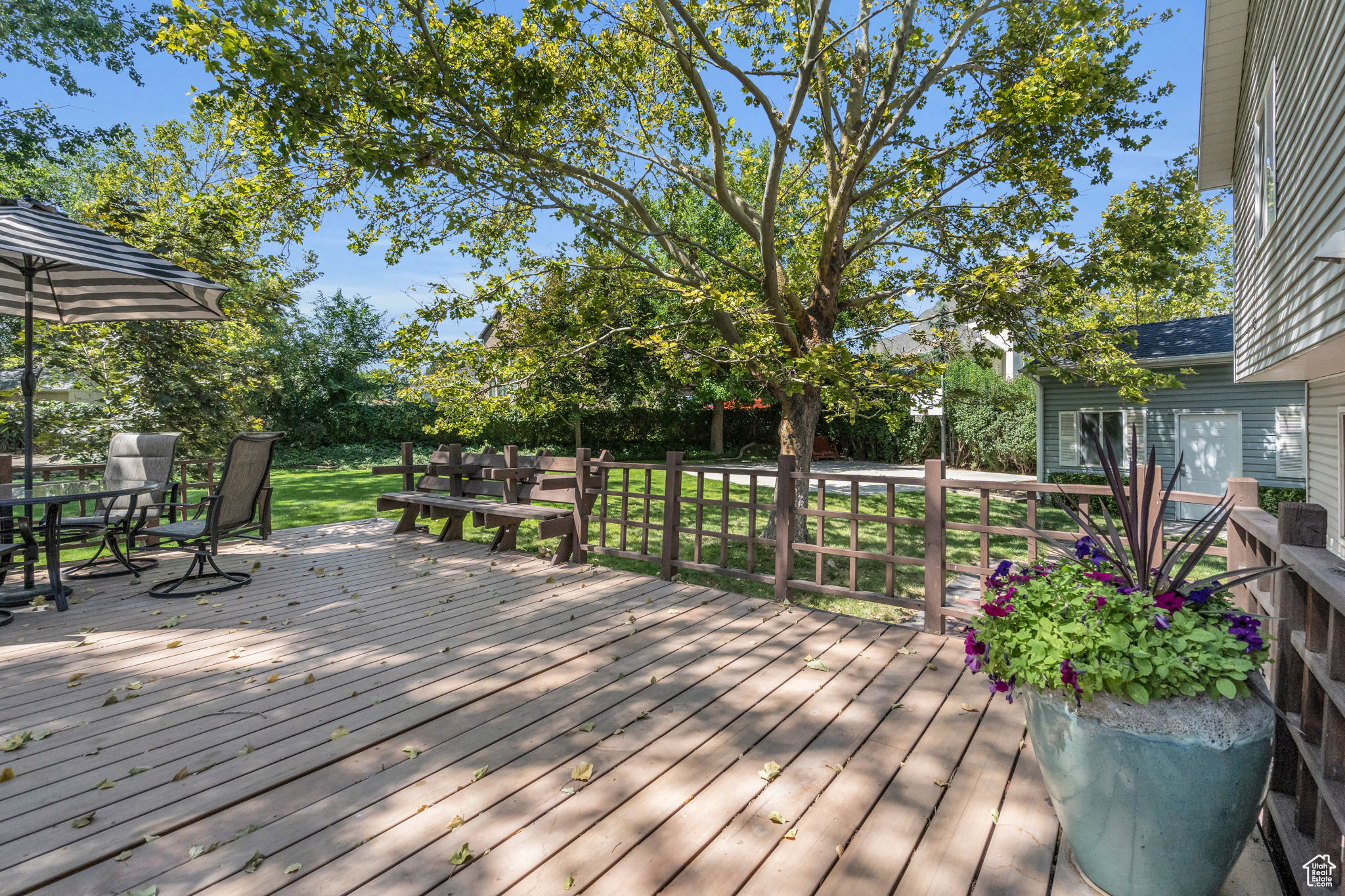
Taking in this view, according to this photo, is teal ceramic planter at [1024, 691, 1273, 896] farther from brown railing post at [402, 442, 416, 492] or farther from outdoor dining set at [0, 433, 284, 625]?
brown railing post at [402, 442, 416, 492]

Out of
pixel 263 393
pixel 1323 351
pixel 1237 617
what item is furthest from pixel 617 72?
pixel 263 393

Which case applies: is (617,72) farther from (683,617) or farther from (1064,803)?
(1064,803)

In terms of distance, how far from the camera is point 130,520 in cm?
476

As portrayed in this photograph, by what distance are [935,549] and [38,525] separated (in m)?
5.98

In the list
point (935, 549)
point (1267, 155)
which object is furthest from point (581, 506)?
point (1267, 155)

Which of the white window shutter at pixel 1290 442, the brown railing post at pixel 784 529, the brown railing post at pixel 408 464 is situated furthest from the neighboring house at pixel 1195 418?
the brown railing post at pixel 408 464

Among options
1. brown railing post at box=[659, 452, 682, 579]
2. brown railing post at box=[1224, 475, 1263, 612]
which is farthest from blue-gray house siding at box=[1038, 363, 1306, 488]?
brown railing post at box=[1224, 475, 1263, 612]

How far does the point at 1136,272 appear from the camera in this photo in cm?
759

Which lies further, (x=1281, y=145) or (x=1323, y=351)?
(x=1281, y=145)

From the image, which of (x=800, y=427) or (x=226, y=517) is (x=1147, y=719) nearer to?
(x=226, y=517)

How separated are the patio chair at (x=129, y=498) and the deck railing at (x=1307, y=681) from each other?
21.2ft

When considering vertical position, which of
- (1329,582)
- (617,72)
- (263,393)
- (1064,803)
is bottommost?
(1064,803)

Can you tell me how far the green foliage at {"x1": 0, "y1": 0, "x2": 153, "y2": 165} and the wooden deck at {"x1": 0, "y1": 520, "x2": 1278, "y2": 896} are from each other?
12.1 metres

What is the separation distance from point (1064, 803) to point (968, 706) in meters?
1.17
